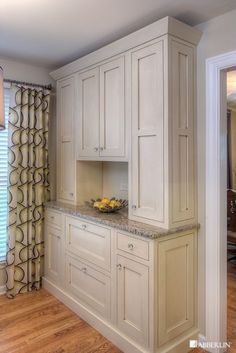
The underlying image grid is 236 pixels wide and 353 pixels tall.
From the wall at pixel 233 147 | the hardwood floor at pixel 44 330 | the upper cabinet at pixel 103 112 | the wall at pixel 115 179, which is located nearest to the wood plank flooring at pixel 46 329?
the hardwood floor at pixel 44 330

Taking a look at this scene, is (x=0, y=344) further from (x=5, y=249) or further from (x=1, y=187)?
(x=1, y=187)

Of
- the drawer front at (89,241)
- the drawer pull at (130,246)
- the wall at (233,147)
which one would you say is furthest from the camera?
the wall at (233,147)

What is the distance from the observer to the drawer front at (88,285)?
2.33 meters

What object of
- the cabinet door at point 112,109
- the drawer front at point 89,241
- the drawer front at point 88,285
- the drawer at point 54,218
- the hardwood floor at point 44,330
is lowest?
the hardwood floor at point 44,330

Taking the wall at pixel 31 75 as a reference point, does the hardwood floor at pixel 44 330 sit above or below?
below

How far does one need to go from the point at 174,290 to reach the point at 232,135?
14.7ft

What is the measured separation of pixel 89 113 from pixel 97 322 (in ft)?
6.10

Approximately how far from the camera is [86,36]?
246 cm

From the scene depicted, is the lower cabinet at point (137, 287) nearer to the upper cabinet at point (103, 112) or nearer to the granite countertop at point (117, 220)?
the granite countertop at point (117, 220)

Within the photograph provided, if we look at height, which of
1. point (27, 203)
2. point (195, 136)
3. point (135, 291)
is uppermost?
point (195, 136)

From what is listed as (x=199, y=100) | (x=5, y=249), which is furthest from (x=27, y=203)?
(x=199, y=100)

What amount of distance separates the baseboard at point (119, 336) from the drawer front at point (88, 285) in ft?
0.20

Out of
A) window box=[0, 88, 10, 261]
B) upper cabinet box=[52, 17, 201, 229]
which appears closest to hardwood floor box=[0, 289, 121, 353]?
window box=[0, 88, 10, 261]

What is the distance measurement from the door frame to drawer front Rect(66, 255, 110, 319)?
0.80 metres
